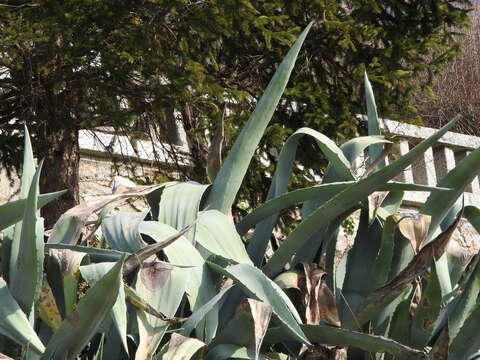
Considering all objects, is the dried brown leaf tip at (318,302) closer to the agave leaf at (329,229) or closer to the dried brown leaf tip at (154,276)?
the agave leaf at (329,229)

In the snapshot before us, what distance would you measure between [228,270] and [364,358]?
466mm

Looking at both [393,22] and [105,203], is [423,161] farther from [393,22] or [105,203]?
[105,203]

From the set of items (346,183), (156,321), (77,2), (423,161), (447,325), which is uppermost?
(77,2)

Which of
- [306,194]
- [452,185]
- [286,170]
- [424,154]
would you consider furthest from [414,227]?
[424,154]

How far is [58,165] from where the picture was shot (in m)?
4.67

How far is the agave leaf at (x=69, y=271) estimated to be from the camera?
4.65 feet

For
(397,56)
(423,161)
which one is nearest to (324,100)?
(397,56)

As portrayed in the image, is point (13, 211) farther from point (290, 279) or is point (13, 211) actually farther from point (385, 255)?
point (385, 255)

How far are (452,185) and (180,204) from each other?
544 mm

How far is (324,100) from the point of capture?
4602 millimetres

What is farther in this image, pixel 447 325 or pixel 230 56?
pixel 230 56

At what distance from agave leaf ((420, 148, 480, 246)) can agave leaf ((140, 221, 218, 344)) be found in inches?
18.7

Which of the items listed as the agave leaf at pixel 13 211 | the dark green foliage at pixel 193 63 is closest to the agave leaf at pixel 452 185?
the agave leaf at pixel 13 211

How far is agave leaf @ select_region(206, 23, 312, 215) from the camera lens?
5.67 feet
